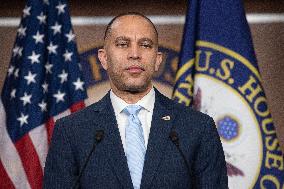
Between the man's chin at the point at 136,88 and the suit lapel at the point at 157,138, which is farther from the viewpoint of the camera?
the man's chin at the point at 136,88

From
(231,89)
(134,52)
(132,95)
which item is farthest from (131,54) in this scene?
(231,89)

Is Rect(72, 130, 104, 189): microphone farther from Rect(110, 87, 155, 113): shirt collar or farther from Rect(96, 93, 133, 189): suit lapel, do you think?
Rect(110, 87, 155, 113): shirt collar

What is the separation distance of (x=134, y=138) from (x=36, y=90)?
144cm

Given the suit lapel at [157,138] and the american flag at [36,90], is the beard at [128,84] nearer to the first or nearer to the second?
the suit lapel at [157,138]

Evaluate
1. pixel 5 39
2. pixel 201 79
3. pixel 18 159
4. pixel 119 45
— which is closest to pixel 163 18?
pixel 201 79

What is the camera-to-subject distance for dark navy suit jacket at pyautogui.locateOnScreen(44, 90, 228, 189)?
1.36 meters

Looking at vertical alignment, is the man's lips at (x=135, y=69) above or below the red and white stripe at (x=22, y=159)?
above

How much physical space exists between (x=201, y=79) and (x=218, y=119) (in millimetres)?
242

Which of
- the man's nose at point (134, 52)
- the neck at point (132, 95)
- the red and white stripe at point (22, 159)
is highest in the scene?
the man's nose at point (134, 52)

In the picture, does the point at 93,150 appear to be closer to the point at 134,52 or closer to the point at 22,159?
the point at 134,52

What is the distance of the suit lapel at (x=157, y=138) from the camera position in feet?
4.44

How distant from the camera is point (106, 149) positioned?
1399mm

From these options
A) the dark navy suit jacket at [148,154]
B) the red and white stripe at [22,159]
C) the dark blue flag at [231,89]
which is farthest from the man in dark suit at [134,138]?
the red and white stripe at [22,159]

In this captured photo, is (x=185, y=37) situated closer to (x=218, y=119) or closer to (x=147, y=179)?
(x=218, y=119)
